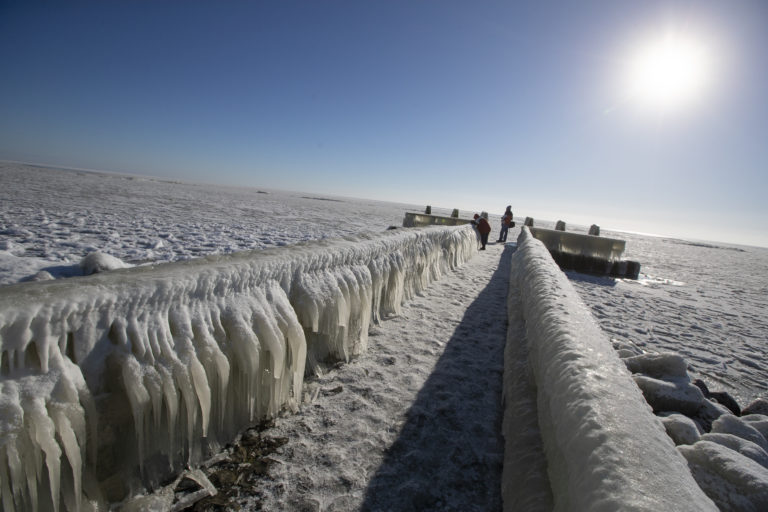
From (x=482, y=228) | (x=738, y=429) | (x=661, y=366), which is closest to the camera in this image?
(x=738, y=429)

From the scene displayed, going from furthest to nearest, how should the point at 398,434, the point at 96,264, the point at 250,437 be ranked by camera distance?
1. the point at 96,264
2. the point at 398,434
3. the point at 250,437

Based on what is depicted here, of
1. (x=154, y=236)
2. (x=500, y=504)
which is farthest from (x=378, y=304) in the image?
(x=154, y=236)

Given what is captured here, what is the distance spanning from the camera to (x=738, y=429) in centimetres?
260

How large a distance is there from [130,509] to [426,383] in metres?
2.03

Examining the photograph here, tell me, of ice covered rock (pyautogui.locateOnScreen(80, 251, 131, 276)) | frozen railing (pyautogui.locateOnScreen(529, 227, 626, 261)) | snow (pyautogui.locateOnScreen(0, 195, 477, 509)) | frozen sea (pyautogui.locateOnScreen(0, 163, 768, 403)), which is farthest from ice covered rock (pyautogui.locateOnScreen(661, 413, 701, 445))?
frozen railing (pyautogui.locateOnScreen(529, 227, 626, 261))

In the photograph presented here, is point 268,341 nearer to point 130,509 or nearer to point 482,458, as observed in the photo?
point 130,509

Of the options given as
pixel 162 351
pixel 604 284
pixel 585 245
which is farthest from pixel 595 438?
pixel 585 245

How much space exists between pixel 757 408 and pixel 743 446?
5.62 ft

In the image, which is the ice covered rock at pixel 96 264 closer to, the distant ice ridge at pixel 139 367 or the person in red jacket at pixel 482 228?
the distant ice ridge at pixel 139 367

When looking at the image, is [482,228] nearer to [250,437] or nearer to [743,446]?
[743,446]

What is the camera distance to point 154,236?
29.9 feet

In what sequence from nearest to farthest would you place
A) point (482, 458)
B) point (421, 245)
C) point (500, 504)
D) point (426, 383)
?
point (500, 504) → point (482, 458) → point (426, 383) → point (421, 245)

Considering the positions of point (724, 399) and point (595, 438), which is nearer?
point (595, 438)

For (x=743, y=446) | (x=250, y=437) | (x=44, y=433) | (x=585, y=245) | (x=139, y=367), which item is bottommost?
(x=250, y=437)
